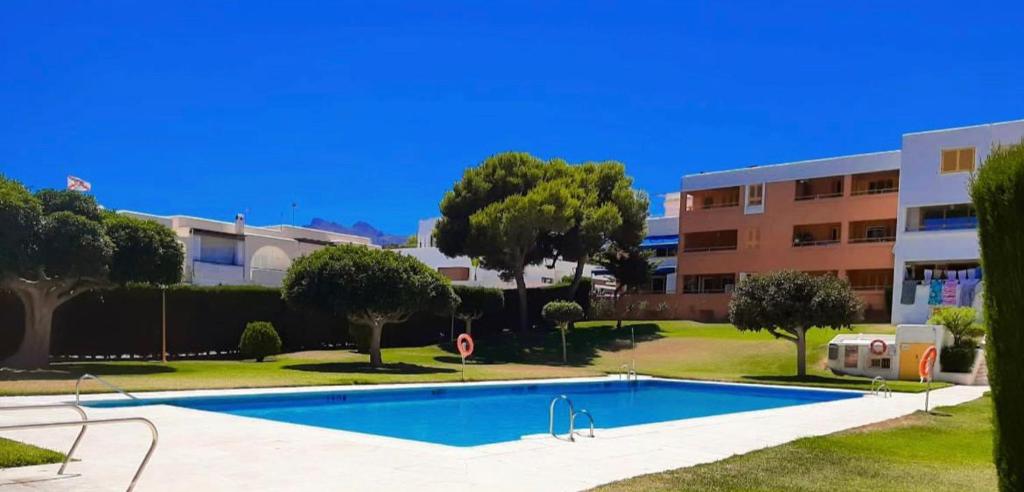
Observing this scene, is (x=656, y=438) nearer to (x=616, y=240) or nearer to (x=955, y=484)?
(x=955, y=484)

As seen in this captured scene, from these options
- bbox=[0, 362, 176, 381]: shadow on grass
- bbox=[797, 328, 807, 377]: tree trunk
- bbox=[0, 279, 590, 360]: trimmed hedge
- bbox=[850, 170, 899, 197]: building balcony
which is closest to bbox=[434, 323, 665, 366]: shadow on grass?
bbox=[0, 279, 590, 360]: trimmed hedge

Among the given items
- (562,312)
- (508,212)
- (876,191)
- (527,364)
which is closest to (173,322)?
(527,364)

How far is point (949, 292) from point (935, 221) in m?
4.39

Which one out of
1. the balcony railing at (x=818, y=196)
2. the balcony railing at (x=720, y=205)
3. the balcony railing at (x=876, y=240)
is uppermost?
the balcony railing at (x=818, y=196)

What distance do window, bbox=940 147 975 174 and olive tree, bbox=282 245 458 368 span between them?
89.8 feet

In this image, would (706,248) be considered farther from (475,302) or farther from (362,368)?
(362,368)

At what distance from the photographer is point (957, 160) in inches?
1629

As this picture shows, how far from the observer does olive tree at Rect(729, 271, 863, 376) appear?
27.7 metres

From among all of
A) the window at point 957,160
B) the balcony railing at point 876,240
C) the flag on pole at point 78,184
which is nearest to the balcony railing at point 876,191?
the balcony railing at point 876,240

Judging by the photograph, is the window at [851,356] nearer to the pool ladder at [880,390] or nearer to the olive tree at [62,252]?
the pool ladder at [880,390]

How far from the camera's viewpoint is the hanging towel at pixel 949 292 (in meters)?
39.8

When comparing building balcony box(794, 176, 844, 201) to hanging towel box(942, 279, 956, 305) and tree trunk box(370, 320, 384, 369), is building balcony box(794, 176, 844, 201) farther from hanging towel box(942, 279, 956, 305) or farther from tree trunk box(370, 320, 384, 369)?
tree trunk box(370, 320, 384, 369)

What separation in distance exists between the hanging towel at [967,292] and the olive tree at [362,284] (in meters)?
25.3

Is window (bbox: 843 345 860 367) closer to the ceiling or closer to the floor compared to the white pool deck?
closer to the floor
